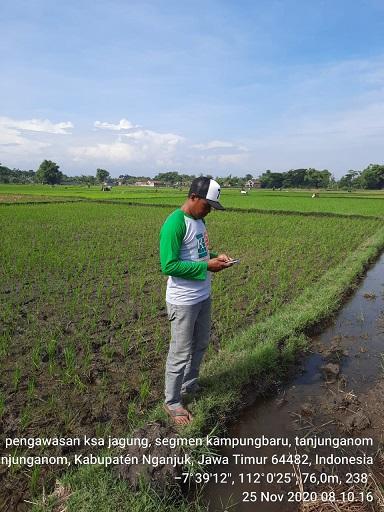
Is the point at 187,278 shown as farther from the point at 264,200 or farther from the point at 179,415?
the point at 264,200

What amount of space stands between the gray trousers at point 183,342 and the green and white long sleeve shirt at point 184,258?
9 cm

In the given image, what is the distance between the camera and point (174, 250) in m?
2.60

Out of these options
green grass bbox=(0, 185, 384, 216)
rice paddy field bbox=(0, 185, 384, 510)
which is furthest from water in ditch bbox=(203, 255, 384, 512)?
green grass bbox=(0, 185, 384, 216)

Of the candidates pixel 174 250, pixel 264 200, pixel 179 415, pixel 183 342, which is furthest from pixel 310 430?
pixel 264 200

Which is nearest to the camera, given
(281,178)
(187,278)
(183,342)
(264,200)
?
(187,278)

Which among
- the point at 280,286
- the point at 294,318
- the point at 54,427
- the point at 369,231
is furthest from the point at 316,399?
the point at 369,231

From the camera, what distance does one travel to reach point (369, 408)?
11.2 ft

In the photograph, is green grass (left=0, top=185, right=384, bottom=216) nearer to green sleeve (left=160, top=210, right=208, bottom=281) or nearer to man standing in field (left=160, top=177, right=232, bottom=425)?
man standing in field (left=160, top=177, right=232, bottom=425)

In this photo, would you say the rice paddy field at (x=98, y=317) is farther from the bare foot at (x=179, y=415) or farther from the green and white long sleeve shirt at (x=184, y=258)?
the green and white long sleeve shirt at (x=184, y=258)

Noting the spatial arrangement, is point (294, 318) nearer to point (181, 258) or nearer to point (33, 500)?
point (181, 258)

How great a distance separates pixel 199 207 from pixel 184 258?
40 centimetres

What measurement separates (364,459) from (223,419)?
1108 mm

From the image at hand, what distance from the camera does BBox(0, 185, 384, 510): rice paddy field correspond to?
3105mm

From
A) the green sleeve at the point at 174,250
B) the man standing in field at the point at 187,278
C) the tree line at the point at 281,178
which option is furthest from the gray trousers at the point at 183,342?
the tree line at the point at 281,178
